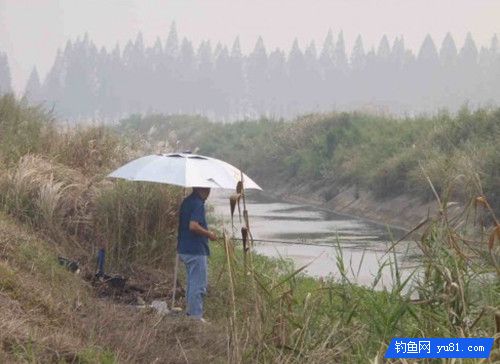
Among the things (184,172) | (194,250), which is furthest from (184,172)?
(194,250)

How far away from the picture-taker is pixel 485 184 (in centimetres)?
2358

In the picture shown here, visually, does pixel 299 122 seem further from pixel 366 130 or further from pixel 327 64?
pixel 327 64

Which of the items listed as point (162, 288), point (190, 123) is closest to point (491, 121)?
point (162, 288)

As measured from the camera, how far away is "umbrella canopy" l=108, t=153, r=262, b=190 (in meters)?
10.4

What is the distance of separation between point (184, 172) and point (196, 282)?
1163 mm

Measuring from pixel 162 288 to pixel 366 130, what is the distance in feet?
89.5

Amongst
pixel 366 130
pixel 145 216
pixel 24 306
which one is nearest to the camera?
pixel 24 306

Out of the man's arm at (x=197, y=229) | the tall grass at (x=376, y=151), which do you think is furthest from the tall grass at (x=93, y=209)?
the tall grass at (x=376, y=151)

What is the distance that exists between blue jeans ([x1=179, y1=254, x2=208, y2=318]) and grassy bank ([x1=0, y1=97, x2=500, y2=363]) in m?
0.26

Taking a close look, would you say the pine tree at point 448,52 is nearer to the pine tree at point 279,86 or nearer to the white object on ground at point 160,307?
the pine tree at point 279,86

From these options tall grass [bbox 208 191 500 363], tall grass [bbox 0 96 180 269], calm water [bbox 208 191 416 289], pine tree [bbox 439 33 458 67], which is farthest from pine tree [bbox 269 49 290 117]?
tall grass [bbox 208 191 500 363]

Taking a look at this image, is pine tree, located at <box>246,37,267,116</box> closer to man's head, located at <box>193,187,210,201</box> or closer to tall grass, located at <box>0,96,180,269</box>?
tall grass, located at <box>0,96,180,269</box>

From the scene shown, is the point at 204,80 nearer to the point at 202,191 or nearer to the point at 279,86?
the point at 279,86

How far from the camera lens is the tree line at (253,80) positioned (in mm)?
152125
